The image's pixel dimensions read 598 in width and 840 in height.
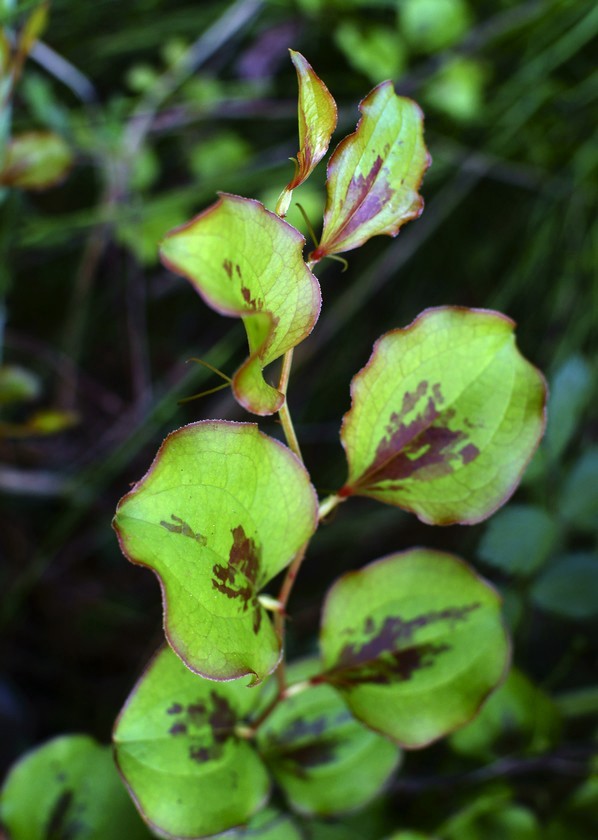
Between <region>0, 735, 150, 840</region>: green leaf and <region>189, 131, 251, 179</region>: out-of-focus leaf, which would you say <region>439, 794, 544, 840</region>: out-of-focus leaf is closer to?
<region>0, 735, 150, 840</region>: green leaf

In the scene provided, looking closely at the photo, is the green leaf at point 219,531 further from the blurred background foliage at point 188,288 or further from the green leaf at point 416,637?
the blurred background foliage at point 188,288

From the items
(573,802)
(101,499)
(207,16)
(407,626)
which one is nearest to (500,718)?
(573,802)

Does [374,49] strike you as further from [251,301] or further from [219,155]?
[251,301]

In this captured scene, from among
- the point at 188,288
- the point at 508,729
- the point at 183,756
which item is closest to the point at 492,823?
the point at 508,729

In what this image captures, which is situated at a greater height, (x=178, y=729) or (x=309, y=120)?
(x=309, y=120)

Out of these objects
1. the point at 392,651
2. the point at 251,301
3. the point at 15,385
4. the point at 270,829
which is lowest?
the point at 270,829

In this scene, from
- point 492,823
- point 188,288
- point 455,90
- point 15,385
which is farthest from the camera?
point 188,288

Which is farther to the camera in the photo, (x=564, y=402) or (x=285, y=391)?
(x=564, y=402)
